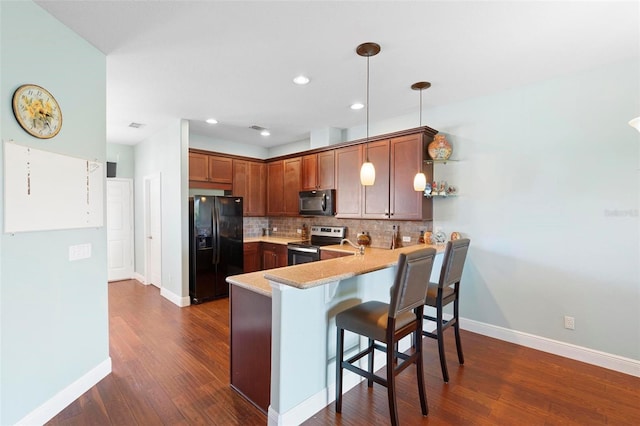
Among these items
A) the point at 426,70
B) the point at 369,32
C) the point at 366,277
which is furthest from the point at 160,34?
the point at 366,277

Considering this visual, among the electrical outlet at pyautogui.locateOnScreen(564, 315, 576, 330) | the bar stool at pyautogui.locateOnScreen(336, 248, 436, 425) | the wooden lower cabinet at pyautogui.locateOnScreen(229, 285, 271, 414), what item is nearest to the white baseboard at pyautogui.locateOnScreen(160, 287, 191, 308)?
the wooden lower cabinet at pyautogui.locateOnScreen(229, 285, 271, 414)

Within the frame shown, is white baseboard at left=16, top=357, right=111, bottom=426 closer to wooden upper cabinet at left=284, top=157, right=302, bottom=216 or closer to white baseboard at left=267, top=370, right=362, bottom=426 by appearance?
white baseboard at left=267, top=370, right=362, bottom=426

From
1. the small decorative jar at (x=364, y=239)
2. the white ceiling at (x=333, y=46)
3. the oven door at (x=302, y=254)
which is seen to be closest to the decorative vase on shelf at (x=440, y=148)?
the white ceiling at (x=333, y=46)

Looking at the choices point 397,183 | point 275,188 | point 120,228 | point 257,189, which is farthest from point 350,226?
point 120,228

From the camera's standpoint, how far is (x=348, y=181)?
4.39 meters

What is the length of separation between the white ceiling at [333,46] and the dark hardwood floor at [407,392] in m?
2.66

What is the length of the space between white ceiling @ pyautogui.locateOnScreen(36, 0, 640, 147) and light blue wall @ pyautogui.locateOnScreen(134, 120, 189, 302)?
2.50ft

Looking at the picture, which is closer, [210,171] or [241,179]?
[210,171]

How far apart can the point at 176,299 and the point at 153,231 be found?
1.52 m

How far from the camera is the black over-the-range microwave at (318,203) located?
461 centimetres

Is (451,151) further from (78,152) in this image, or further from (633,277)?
(78,152)

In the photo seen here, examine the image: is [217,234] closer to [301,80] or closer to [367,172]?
[301,80]

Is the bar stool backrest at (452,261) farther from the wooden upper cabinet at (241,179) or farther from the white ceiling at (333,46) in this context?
the wooden upper cabinet at (241,179)

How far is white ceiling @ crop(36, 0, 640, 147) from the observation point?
195 centimetres
